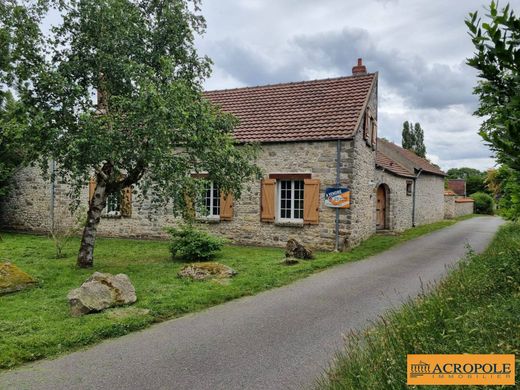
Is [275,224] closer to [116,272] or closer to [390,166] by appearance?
[116,272]

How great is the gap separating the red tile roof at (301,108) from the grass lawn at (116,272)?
4.18 metres

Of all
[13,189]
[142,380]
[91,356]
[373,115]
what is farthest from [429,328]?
[13,189]

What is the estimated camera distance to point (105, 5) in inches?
335

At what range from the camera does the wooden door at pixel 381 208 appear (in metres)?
18.7

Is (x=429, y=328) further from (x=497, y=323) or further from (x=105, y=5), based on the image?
(x=105, y=5)

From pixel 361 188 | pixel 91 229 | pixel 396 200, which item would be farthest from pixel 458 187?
pixel 91 229

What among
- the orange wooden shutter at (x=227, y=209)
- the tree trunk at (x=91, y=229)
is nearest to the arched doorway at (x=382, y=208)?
the orange wooden shutter at (x=227, y=209)

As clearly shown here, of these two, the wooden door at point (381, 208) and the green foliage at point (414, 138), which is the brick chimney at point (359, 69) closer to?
the wooden door at point (381, 208)

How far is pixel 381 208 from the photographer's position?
744 inches

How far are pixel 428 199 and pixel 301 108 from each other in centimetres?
1517

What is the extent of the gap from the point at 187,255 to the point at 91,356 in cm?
622

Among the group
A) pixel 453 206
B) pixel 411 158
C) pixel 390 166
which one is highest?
pixel 411 158

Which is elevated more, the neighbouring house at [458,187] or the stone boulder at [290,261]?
the neighbouring house at [458,187]

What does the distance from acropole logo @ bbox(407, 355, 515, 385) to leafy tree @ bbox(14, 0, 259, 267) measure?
257 inches
